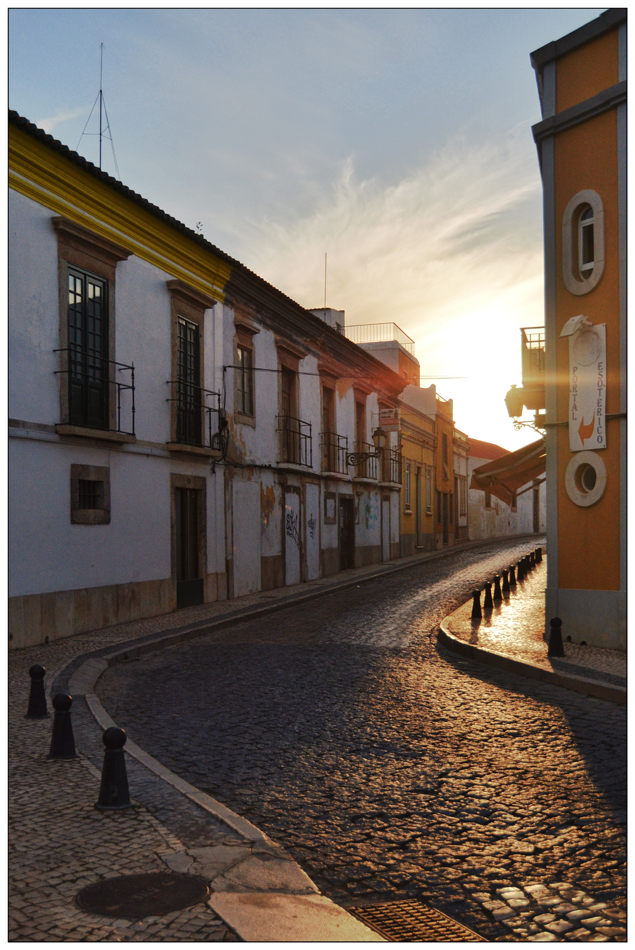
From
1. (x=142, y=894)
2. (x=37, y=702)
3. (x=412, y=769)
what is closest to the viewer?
(x=142, y=894)

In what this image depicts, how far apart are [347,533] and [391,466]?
19.3ft

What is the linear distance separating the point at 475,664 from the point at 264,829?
585cm

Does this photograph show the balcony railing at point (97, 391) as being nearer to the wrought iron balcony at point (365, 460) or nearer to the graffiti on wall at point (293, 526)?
the graffiti on wall at point (293, 526)

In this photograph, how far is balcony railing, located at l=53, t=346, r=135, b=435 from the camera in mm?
11930

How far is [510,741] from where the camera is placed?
20.2 feet

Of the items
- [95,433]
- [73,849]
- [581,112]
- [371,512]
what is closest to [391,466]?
[371,512]

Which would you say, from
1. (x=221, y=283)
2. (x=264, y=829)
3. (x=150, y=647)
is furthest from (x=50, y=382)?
(x=264, y=829)

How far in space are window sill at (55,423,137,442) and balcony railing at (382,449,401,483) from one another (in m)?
17.5

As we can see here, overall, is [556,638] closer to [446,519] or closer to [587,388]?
[587,388]

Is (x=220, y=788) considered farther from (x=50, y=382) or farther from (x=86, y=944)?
(x=50, y=382)

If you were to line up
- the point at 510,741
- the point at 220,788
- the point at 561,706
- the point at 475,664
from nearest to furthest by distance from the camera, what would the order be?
the point at 220,788 < the point at 510,741 < the point at 561,706 < the point at 475,664

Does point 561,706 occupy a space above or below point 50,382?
below

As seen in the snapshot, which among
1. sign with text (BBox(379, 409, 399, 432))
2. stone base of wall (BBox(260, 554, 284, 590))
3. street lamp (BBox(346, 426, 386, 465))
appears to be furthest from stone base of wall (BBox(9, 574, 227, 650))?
sign with text (BBox(379, 409, 399, 432))

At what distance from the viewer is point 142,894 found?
347 cm
